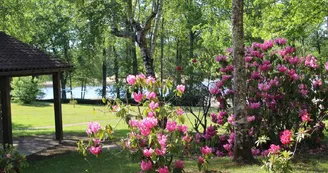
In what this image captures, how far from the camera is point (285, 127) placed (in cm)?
726

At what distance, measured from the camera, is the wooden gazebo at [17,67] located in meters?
8.84

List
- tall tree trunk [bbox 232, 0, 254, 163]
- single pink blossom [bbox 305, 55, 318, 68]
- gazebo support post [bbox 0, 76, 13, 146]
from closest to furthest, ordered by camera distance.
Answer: tall tree trunk [bbox 232, 0, 254, 163], single pink blossom [bbox 305, 55, 318, 68], gazebo support post [bbox 0, 76, 13, 146]

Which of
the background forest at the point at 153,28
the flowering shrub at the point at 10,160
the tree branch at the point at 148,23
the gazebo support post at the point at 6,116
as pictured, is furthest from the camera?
the tree branch at the point at 148,23

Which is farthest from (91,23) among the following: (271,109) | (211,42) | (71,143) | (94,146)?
(211,42)

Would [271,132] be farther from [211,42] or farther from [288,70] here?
[211,42]

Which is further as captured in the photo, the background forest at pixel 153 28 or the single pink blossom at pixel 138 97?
the background forest at pixel 153 28

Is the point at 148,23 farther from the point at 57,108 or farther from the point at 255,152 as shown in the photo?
the point at 255,152

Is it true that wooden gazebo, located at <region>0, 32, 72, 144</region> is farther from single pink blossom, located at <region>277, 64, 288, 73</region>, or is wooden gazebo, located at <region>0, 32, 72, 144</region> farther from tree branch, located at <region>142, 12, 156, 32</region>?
single pink blossom, located at <region>277, 64, 288, 73</region>

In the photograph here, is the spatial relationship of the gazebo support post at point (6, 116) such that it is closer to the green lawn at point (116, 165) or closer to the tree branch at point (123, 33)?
the green lawn at point (116, 165)

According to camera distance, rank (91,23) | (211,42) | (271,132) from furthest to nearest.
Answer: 1. (211,42)
2. (91,23)
3. (271,132)

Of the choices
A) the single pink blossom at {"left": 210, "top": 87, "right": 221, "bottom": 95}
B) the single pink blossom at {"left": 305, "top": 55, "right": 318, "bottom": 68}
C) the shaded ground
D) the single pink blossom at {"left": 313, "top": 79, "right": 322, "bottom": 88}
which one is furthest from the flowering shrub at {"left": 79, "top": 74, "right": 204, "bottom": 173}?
the shaded ground

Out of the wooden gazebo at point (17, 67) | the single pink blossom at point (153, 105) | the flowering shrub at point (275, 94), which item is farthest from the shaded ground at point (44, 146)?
the single pink blossom at point (153, 105)

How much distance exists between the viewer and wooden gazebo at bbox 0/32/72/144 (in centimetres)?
884

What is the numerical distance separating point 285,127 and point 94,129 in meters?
4.61
